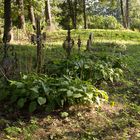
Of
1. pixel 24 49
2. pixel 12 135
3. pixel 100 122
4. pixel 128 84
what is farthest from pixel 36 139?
pixel 24 49

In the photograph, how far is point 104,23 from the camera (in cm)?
2988

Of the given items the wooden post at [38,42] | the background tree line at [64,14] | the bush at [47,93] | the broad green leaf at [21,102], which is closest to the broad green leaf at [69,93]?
the bush at [47,93]

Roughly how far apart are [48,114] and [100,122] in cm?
69

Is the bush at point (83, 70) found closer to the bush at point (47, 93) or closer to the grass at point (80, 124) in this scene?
the grass at point (80, 124)

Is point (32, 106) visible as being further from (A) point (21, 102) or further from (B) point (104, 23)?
(B) point (104, 23)

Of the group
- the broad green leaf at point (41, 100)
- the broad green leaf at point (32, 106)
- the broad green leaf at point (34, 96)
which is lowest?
the broad green leaf at point (32, 106)

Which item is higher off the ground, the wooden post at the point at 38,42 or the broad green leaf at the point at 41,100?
the wooden post at the point at 38,42

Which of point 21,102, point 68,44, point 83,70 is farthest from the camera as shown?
point 68,44

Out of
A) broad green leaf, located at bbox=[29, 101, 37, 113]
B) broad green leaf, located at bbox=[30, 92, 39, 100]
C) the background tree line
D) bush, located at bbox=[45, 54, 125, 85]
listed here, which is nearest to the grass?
broad green leaf, located at bbox=[29, 101, 37, 113]

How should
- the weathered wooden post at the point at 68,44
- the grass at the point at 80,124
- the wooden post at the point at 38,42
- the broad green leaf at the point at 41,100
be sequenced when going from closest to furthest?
the grass at the point at 80,124 < the broad green leaf at the point at 41,100 < the wooden post at the point at 38,42 < the weathered wooden post at the point at 68,44

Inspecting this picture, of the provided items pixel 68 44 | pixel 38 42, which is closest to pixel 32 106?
pixel 38 42

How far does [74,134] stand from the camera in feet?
13.8

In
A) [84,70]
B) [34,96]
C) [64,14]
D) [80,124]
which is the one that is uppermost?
[64,14]

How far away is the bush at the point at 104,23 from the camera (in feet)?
93.1
